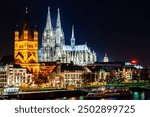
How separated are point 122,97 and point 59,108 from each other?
553 centimetres

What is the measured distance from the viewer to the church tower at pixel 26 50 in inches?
390

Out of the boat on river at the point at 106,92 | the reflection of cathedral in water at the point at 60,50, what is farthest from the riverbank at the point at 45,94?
the reflection of cathedral in water at the point at 60,50

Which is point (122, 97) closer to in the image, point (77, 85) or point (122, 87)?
point (122, 87)

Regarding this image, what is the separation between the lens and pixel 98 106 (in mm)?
4711

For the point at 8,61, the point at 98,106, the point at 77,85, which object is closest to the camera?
the point at 98,106

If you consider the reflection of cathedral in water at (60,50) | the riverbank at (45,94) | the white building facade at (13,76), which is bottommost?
the riverbank at (45,94)

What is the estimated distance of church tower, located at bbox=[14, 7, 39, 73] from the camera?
990cm

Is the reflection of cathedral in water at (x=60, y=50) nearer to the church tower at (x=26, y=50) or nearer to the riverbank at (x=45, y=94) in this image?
the church tower at (x=26, y=50)

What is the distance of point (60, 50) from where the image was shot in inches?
388

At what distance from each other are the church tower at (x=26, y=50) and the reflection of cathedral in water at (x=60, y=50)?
19 centimetres

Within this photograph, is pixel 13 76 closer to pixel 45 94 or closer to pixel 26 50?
pixel 26 50

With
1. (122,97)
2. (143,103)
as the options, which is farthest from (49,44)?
(143,103)

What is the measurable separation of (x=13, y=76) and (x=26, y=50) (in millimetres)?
1025

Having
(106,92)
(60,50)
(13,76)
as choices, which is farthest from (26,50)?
(106,92)
